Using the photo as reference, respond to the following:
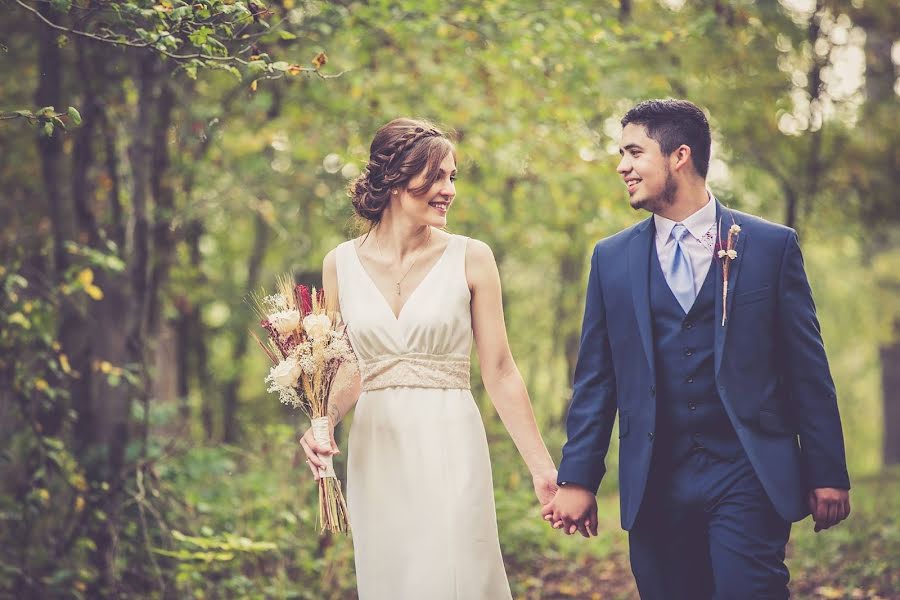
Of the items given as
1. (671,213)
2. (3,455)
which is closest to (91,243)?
(3,455)

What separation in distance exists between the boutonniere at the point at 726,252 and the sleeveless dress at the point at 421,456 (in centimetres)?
101

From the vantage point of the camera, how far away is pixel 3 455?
5.73 m

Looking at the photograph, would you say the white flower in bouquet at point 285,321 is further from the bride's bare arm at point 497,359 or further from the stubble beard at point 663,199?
the stubble beard at point 663,199

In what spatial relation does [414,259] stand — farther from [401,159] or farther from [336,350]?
[336,350]

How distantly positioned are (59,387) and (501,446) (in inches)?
159

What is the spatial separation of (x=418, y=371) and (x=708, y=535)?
1247mm

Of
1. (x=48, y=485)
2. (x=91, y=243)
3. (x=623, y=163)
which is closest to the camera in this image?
(x=623, y=163)

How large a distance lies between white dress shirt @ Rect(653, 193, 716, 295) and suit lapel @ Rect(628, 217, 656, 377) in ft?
0.17

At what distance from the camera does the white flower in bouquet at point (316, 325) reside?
12.5 feet

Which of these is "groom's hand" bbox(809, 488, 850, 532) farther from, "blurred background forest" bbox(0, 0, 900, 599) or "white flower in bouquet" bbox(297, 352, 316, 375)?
"blurred background forest" bbox(0, 0, 900, 599)

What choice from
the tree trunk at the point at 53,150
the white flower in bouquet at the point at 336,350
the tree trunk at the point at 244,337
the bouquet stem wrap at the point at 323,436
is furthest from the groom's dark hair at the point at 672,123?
the tree trunk at the point at 244,337

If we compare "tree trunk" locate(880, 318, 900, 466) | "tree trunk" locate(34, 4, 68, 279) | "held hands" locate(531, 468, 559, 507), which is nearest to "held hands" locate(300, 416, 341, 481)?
"held hands" locate(531, 468, 559, 507)

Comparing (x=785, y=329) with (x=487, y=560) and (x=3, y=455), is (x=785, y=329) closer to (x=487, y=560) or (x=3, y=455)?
(x=487, y=560)

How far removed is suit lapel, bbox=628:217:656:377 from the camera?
3629mm
